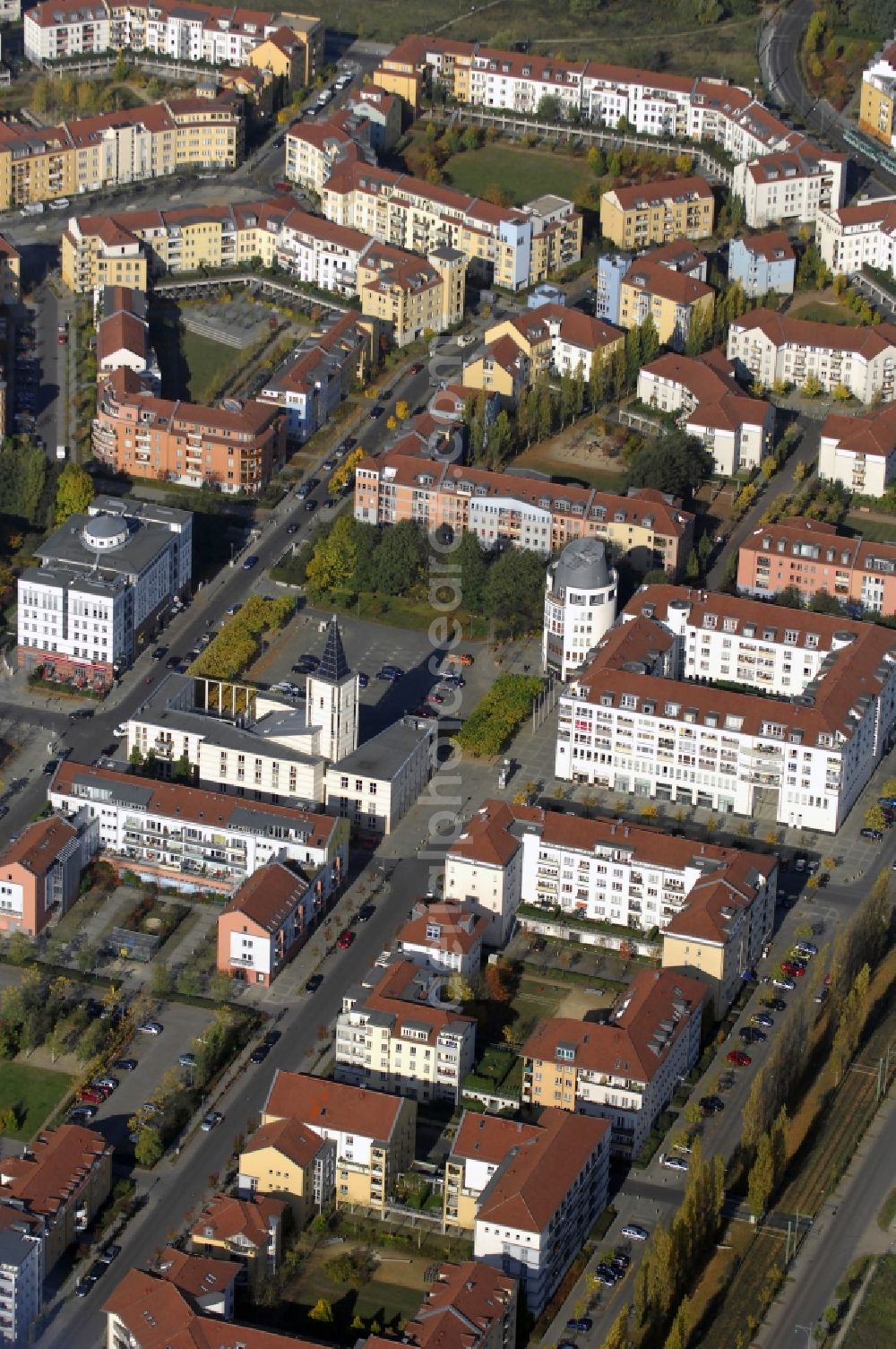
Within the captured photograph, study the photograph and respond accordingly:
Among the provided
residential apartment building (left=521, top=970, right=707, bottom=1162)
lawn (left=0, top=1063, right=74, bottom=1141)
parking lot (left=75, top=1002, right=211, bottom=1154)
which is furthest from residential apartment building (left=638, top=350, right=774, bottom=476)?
lawn (left=0, top=1063, right=74, bottom=1141)

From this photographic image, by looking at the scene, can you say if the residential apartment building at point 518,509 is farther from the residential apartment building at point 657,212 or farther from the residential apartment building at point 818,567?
the residential apartment building at point 657,212

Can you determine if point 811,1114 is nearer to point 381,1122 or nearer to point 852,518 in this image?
point 381,1122

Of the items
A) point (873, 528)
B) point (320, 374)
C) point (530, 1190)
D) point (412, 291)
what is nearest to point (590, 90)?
point (412, 291)

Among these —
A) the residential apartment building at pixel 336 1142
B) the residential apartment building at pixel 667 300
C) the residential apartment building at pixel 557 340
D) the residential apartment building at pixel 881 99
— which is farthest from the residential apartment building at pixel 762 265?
the residential apartment building at pixel 336 1142

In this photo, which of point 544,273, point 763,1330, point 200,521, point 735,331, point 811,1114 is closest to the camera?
point 763,1330

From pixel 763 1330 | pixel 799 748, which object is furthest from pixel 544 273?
pixel 763 1330

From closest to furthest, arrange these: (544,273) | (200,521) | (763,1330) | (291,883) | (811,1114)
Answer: (763,1330) < (811,1114) < (291,883) < (200,521) < (544,273)
